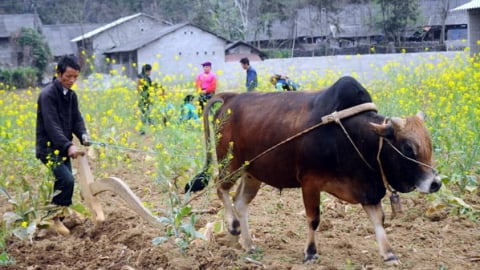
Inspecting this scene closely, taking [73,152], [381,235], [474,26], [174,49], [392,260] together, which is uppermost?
[474,26]

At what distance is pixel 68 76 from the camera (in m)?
7.15

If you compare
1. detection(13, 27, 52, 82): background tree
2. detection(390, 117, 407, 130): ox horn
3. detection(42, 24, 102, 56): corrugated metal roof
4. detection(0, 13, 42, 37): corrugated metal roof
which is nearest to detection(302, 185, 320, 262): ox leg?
detection(390, 117, 407, 130): ox horn

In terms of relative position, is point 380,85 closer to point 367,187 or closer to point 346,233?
point 346,233

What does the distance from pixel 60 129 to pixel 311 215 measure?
2672mm

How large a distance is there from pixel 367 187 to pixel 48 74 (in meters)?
45.3

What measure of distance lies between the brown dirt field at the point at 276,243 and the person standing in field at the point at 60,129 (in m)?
0.44

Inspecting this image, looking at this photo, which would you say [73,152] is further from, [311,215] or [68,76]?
[311,215]

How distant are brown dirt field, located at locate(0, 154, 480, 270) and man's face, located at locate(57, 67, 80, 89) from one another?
4.76 ft

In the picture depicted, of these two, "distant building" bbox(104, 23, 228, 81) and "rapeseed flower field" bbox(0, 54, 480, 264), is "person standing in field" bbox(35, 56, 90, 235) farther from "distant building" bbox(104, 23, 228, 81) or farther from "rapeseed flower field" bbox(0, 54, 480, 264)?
"distant building" bbox(104, 23, 228, 81)

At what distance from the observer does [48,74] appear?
4894 centimetres

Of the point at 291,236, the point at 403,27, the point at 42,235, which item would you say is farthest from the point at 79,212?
the point at 403,27

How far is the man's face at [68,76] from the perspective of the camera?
23.3 ft

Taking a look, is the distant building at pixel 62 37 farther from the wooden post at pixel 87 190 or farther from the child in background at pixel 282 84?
the wooden post at pixel 87 190


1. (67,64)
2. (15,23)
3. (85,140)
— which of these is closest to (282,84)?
(85,140)
